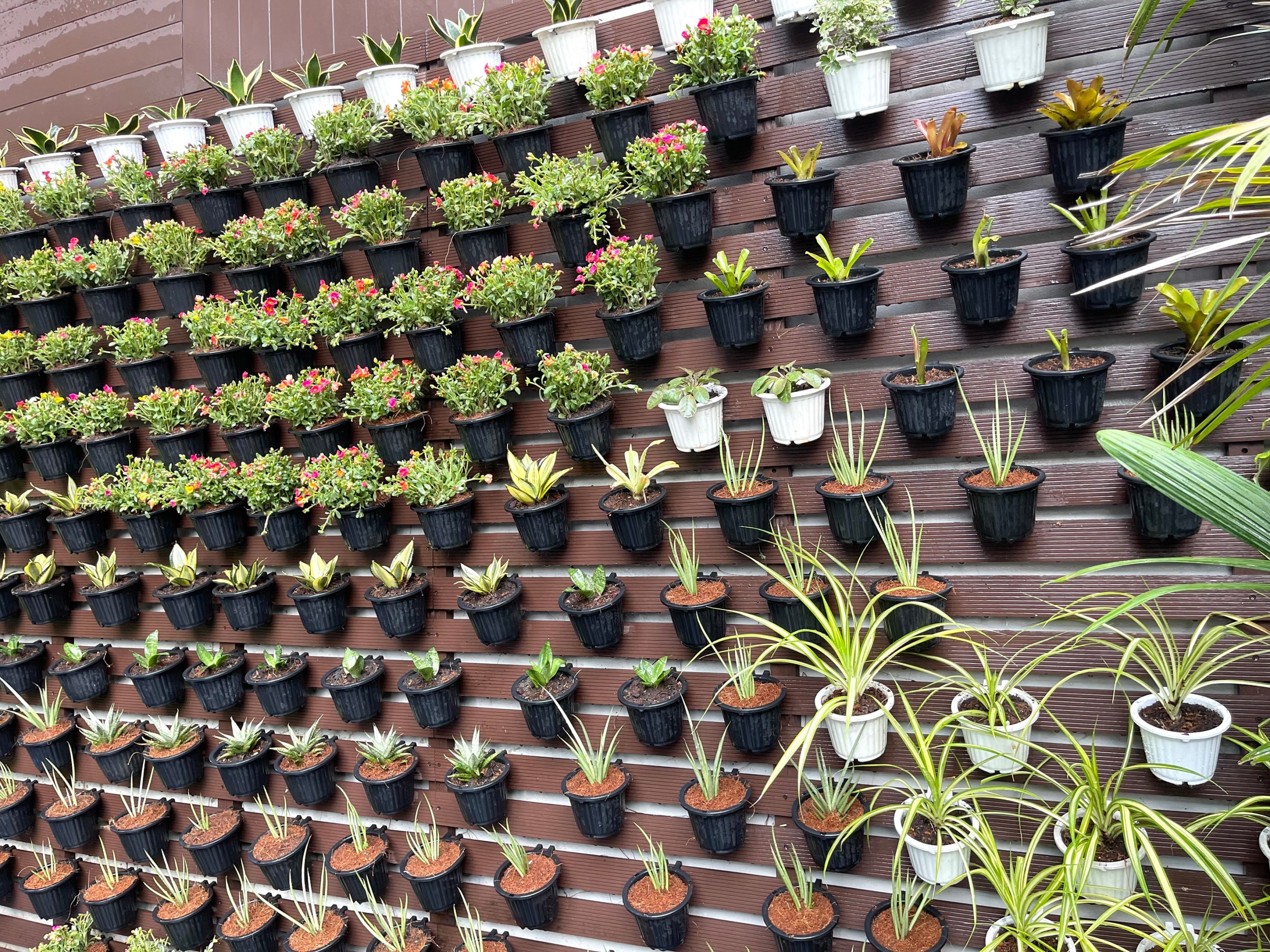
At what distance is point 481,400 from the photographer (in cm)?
325

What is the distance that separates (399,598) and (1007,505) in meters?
2.18

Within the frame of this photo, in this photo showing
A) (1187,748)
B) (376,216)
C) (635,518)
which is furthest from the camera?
(376,216)

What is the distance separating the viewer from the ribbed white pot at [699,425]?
2932 mm

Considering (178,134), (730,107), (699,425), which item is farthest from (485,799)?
(178,134)

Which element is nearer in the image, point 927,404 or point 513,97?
point 927,404

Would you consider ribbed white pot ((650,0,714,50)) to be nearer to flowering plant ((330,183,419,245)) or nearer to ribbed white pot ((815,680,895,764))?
flowering plant ((330,183,419,245))

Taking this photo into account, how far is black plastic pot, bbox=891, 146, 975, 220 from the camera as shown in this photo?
261 cm

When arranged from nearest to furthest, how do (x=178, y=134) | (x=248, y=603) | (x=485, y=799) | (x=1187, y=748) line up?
(x=1187, y=748), (x=485, y=799), (x=248, y=603), (x=178, y=134)

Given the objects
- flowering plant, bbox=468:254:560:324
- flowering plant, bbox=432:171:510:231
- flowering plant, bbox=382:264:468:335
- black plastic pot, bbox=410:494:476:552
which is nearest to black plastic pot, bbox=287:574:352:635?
black plastic pot, bbox=410:494:476:552

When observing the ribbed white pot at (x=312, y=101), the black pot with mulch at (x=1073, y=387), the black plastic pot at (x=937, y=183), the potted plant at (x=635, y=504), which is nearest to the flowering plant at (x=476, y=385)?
the potted plant at (x=635, y=504)

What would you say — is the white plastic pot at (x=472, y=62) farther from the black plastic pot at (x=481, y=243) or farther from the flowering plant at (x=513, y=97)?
the black plastic pot at (x=481, y=243)

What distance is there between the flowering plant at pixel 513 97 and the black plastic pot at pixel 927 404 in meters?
1.58

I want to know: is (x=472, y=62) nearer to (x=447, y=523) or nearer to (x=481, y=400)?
(x=481, y=400)

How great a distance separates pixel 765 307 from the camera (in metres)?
3.03
